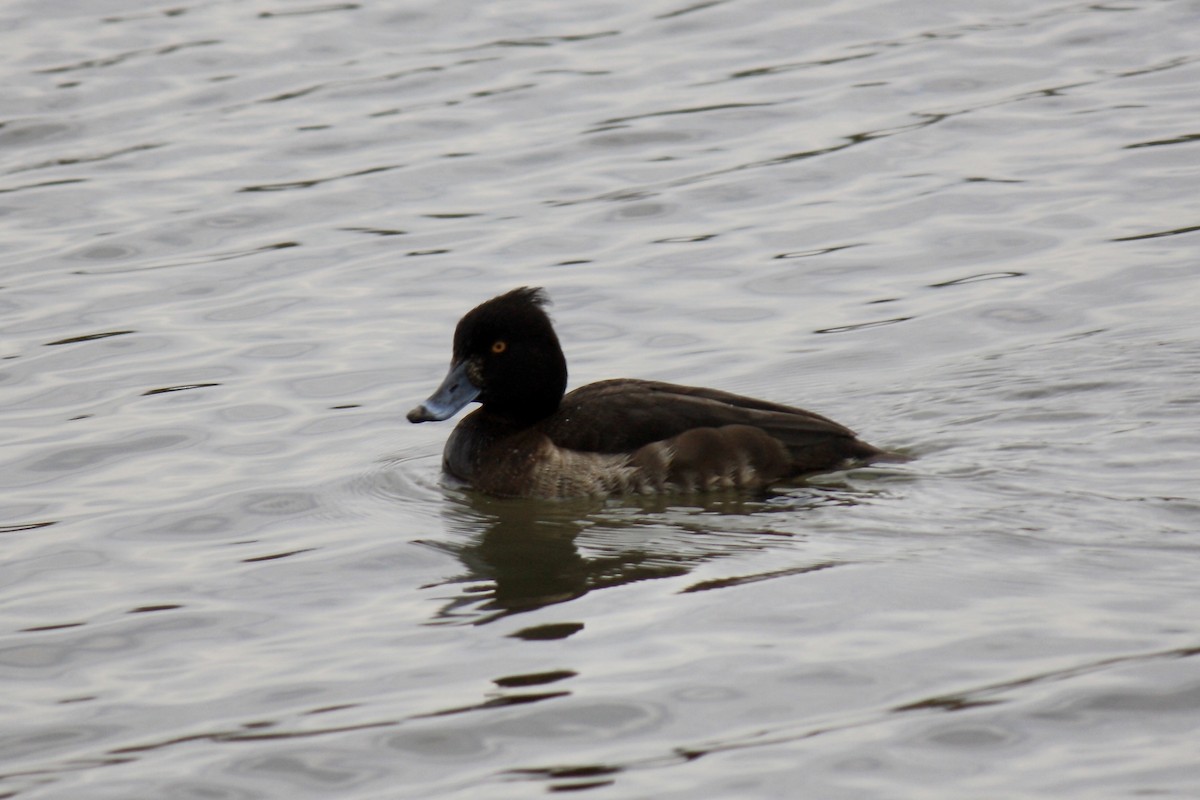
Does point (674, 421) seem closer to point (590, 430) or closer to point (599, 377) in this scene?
point (590, 430)

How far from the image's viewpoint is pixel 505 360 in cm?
885

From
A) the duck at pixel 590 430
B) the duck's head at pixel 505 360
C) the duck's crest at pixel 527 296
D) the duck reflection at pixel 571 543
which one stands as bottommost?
the duck reflection at pixel 571 543

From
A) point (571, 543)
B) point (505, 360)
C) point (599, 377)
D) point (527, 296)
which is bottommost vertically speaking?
point (571, 543)

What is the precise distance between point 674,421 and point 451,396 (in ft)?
3.61

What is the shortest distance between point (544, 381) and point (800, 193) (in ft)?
16.5

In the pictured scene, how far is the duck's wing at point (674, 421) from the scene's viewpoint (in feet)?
28.0

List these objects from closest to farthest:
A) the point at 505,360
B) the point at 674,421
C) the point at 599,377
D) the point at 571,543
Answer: the point at 571,543, the point at 674,421, the point at 505,360, the point at 599,377

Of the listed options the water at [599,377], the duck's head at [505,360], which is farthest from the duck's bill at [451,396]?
the water at [599,377]

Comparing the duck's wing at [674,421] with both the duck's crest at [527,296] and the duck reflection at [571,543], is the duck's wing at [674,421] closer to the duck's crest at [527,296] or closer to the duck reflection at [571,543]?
the duck reflection at [571,543]

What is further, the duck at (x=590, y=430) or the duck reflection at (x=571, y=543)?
the duck at (x=590, y=430)

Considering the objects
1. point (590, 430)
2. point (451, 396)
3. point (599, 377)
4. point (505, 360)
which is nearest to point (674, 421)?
point (590, 430)

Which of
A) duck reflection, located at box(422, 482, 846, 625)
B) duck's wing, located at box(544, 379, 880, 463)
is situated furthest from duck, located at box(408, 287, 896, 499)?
duck reflection, located at box(422, 482, 846, 625)

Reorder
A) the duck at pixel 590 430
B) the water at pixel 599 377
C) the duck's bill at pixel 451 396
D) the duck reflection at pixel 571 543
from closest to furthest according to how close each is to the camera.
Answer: the water at pixel 599 377 → the duck reflection at pixel 571 543 → the duck at pixel 590 430 → the duck's bill at pixel 451 396

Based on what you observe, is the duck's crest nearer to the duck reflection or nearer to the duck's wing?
the duck's wing
